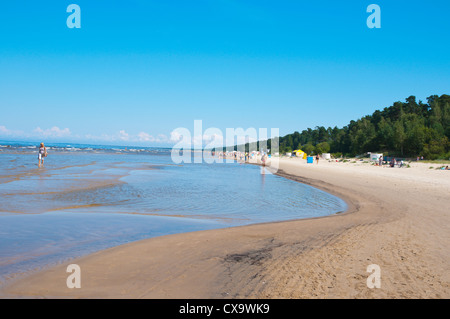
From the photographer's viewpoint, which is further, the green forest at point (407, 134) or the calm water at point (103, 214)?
the green forest at point (407, 134)

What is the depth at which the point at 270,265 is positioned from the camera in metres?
5.68

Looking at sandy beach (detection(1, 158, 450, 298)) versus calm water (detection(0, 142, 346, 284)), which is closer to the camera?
sandy beach (detection(1, 158, 450, 298))

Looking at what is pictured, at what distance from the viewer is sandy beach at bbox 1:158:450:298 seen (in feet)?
14.8

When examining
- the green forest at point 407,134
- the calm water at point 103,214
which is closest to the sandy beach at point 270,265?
the calm water at point 103,214

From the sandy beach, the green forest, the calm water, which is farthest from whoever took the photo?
the green forest

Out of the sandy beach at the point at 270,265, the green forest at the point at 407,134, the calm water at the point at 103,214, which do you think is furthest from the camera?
the green forest at the point at 407,134

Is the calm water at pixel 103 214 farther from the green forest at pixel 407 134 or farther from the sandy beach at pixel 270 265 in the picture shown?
the green forest at pixel 407 134

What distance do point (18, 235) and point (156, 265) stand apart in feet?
13.3

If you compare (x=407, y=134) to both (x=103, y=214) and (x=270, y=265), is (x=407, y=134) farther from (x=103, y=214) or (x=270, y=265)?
(x=270, y=265)

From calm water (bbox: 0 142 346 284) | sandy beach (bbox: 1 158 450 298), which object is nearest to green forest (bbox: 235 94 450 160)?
calm water (bbox: 0 142 346 284)

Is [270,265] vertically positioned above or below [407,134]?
below

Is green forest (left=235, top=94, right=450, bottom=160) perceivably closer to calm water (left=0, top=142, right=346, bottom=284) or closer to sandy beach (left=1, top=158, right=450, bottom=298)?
calm water (left=0, top=142, right=346, bottom=284)

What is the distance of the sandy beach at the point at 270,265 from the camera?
450 centimetres

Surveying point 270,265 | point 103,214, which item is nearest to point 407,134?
point 103,214
